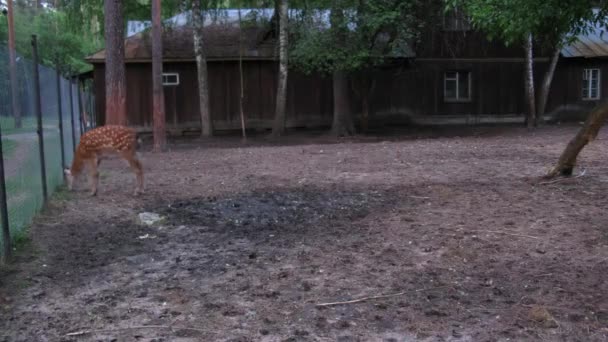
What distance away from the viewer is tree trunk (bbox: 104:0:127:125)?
14.8 m

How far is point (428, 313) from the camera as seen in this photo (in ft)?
13.2

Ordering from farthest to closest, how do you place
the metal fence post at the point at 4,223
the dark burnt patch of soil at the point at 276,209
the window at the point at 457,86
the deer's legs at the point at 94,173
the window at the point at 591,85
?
the window at the point at 591,85, the window at the point at 457,86, the deer's legs at the point at 94,173, the dark burnt patch of soil at the point at 276,209, the metal fence post at the point at 4,223

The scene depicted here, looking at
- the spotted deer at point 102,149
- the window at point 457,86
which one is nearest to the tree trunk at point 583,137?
the spotted deer at point 102,149

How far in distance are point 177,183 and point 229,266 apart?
16.0 ft

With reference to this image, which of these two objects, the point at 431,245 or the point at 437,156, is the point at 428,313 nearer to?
the point at 431,245

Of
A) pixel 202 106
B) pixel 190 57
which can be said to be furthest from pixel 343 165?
pixel 190 57

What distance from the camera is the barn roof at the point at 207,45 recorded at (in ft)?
69.4

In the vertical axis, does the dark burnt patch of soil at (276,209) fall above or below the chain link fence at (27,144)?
below

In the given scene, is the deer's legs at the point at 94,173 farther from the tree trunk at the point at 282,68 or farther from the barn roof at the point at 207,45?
the barn roof at the point at 207,45

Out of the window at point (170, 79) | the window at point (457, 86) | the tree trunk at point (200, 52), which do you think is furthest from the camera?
the window at point (457, 86)

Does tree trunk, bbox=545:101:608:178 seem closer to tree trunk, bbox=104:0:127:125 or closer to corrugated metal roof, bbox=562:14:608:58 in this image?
tree trunk, bbox=104:0:127:125

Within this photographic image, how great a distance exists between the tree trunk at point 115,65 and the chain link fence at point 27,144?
5.17 m

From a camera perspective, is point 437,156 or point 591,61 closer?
point 437,156

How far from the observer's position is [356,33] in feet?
55.9
